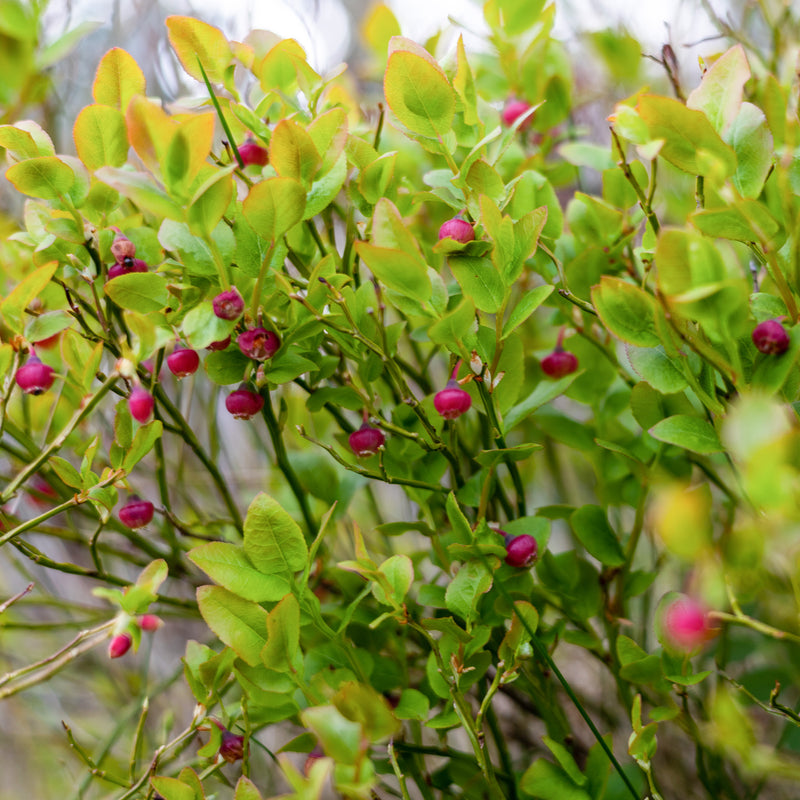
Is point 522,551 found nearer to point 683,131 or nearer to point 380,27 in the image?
point 683,131

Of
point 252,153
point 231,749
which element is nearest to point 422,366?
point 252,153

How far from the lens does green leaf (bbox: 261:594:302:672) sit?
405 millimetres

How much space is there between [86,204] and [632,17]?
94 cm

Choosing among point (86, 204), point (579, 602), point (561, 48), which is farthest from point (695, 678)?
point (561, 48)

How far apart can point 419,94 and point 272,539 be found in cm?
27

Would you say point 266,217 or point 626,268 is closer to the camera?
point 266,217

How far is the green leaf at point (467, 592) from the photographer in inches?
17.8

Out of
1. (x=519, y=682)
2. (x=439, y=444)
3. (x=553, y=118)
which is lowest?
(x=519, y=682)

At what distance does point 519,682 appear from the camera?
0.55 meters

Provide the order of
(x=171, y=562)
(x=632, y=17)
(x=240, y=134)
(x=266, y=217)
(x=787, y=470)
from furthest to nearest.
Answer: (x=632, y=17) → (x=171, y=562) → (x=240, y=134) → (x=266, y=217) → (x=787, y=470)

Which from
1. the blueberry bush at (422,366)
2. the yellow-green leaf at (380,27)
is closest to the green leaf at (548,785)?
the blueberry bush at (422,366)

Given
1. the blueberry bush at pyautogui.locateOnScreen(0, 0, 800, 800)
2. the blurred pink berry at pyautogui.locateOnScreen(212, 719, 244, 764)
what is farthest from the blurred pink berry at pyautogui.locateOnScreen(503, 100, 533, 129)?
the blurred pink berry at pyautogui.locateOnScreen(212, 719, 244, 764)

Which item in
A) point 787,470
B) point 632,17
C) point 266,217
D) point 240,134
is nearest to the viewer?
point 787,470

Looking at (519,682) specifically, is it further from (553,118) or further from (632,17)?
(632,17)
